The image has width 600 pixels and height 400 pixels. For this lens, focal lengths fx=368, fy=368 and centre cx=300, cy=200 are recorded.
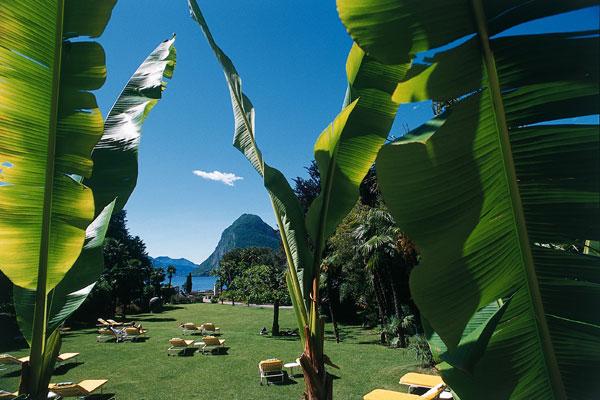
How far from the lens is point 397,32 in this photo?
3.89ft

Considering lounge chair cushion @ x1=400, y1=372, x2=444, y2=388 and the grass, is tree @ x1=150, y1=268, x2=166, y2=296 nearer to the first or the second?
the grass

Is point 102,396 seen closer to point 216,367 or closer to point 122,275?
point 216,367

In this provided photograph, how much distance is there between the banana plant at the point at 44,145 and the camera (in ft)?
5.87

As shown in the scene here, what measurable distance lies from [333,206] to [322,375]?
42.5 inches

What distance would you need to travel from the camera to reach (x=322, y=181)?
94.9 inches

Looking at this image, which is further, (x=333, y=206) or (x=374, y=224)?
(x=374, y=224)

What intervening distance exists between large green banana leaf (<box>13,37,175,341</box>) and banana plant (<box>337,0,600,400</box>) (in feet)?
5.91

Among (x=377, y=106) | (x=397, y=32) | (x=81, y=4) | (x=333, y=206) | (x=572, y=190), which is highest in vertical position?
(x=81, y=4)

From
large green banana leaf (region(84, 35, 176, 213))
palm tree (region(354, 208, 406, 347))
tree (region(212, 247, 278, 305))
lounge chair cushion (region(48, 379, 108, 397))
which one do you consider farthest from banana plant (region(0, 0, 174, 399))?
tree (region(212, 247, 278, 305))

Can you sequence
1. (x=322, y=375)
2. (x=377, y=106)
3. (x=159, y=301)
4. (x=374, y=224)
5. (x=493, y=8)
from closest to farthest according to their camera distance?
(x=493, y=8) < (x=322, y=375) < (x=377, y=106) < (x=374, y=224) < (x=159, y=301)

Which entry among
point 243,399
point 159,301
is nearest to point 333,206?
point 243,399

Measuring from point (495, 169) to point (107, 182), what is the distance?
221 centimetres

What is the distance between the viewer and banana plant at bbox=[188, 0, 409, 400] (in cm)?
218

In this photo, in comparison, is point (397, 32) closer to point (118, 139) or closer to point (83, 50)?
point (83, 50)
